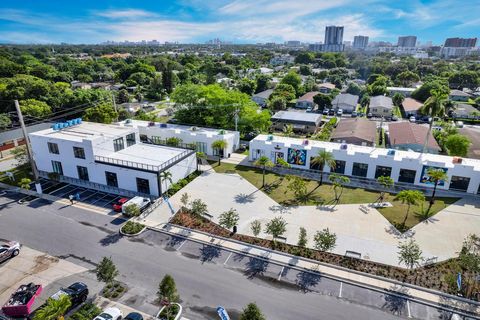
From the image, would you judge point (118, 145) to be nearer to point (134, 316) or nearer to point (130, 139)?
point (130, 139)

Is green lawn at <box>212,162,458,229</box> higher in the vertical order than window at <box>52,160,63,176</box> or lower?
lower

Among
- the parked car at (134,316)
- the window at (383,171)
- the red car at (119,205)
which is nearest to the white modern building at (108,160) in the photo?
the red car at (119,205)

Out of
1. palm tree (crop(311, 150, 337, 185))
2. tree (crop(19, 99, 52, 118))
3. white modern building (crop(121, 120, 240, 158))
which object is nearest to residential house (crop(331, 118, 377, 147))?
palm tree (crop(311, 150, 337, 185))

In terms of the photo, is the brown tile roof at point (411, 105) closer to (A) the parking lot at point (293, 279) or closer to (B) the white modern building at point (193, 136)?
(B) the white modern building at point (193, 136)

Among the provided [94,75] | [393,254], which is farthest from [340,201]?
[94,75]

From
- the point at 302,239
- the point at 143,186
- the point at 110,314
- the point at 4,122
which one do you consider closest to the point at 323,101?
the point at 143,186

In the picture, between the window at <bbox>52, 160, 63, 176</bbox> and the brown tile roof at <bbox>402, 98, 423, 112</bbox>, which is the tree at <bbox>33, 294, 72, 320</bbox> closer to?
the window at <bbox>52, 160, 63, 176</bbox>
